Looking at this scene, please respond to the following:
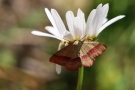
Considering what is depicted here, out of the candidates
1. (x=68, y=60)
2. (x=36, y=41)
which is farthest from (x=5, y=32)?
(x=68, y=60)

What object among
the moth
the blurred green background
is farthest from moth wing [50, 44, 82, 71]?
the blurred green background

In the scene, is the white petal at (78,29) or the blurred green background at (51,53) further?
the blurred green background at (51,53)

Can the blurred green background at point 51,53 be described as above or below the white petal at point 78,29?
above

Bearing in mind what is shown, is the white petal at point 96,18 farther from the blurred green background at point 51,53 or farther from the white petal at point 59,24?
the blurred green background at point 51,53

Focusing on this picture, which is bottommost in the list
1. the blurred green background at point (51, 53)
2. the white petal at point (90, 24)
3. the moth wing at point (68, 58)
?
the moth wing at point (68, 58)

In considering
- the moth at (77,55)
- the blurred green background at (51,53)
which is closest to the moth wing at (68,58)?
the moth at (77,55)

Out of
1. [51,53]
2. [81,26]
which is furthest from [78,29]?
[51,53]

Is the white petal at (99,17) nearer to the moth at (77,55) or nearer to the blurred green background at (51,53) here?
the moth at (77,55)

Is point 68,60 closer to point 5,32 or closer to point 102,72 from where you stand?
point 102,72
